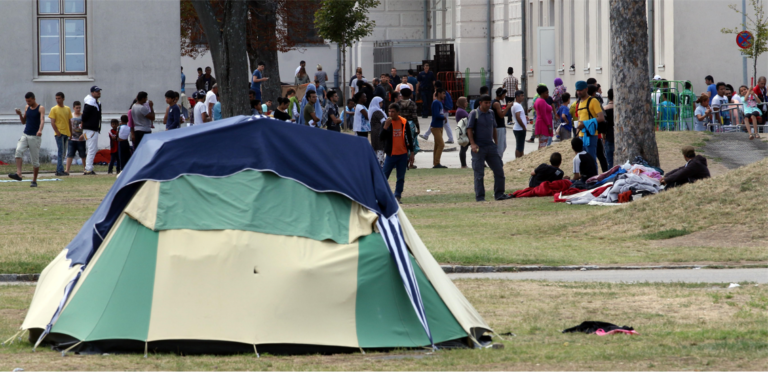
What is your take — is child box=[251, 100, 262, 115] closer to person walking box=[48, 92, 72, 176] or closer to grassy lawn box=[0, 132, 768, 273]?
person walking box=[48, 92, 72, 176]

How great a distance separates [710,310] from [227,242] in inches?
161

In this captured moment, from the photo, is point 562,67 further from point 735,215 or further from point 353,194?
point 353,194

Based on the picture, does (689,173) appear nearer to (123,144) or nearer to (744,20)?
(123,144)

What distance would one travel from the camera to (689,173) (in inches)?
649

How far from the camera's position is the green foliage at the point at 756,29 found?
29.9 m

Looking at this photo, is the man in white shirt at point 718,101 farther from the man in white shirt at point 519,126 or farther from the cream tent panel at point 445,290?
the cream tent panel at point 445,290

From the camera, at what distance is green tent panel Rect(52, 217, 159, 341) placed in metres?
7.29

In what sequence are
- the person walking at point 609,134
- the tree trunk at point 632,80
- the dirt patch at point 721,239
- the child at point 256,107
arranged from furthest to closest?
the child at point 256,107, the person walking at point 609,134, the tree trunk at point 632,80, the dirt patch at point 721,239

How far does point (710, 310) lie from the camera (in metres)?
8.79

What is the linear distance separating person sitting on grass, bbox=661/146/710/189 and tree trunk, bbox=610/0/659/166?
2163 millimetres

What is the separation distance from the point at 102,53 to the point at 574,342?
72.2 ft

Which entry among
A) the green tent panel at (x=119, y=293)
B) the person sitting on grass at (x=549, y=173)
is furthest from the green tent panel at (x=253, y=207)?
the person sitting on grass at (x=549, y=173)

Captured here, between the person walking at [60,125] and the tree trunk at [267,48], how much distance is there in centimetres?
1115

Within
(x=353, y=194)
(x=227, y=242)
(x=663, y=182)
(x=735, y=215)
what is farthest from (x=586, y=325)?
(x=663, y=182)
